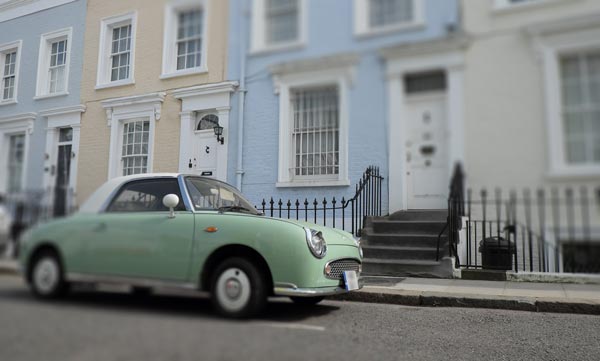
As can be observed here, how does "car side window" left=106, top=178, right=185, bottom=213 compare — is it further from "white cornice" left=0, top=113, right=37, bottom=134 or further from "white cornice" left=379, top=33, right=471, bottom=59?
"white cornice" left=379, top=33, right=471, bottom=59

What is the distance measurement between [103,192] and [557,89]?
106 cm

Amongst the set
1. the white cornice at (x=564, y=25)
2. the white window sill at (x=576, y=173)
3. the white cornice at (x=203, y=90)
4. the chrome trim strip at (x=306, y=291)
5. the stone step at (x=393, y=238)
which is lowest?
the chrome trim strip at (x=306, y=291)

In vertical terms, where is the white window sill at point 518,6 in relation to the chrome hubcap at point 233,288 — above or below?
above

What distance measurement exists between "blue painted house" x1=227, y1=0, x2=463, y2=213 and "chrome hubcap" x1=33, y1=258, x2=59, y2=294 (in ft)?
2.06

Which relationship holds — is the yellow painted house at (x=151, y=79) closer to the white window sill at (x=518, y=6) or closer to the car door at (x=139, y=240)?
the car door at (x=139, y=240)

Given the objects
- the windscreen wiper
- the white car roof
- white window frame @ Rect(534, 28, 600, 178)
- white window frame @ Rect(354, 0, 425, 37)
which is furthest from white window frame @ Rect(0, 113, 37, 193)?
white window frame @ Rect(534, 28, 600, 178)

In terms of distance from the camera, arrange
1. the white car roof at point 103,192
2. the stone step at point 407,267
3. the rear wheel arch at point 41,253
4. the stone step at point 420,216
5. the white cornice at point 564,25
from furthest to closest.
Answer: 1. the stone step at point 407,267
2. the stone step at point 420,216
3. the white cornice at point 564,25
4. the white car roof at point 103,192
5. the rear wheel arch at point 41,253

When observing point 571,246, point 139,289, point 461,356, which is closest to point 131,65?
point 139,289

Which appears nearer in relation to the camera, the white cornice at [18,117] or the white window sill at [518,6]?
the white window sill at [518,6]

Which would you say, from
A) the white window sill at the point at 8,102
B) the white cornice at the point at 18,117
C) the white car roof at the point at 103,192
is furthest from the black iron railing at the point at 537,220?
the white window sill at the point at 8,102

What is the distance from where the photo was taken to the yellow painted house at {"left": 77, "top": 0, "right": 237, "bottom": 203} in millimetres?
1383

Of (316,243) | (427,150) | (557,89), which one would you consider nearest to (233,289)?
(316,243)

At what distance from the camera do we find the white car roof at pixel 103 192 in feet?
3.13

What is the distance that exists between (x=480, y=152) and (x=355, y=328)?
32.1 inches
